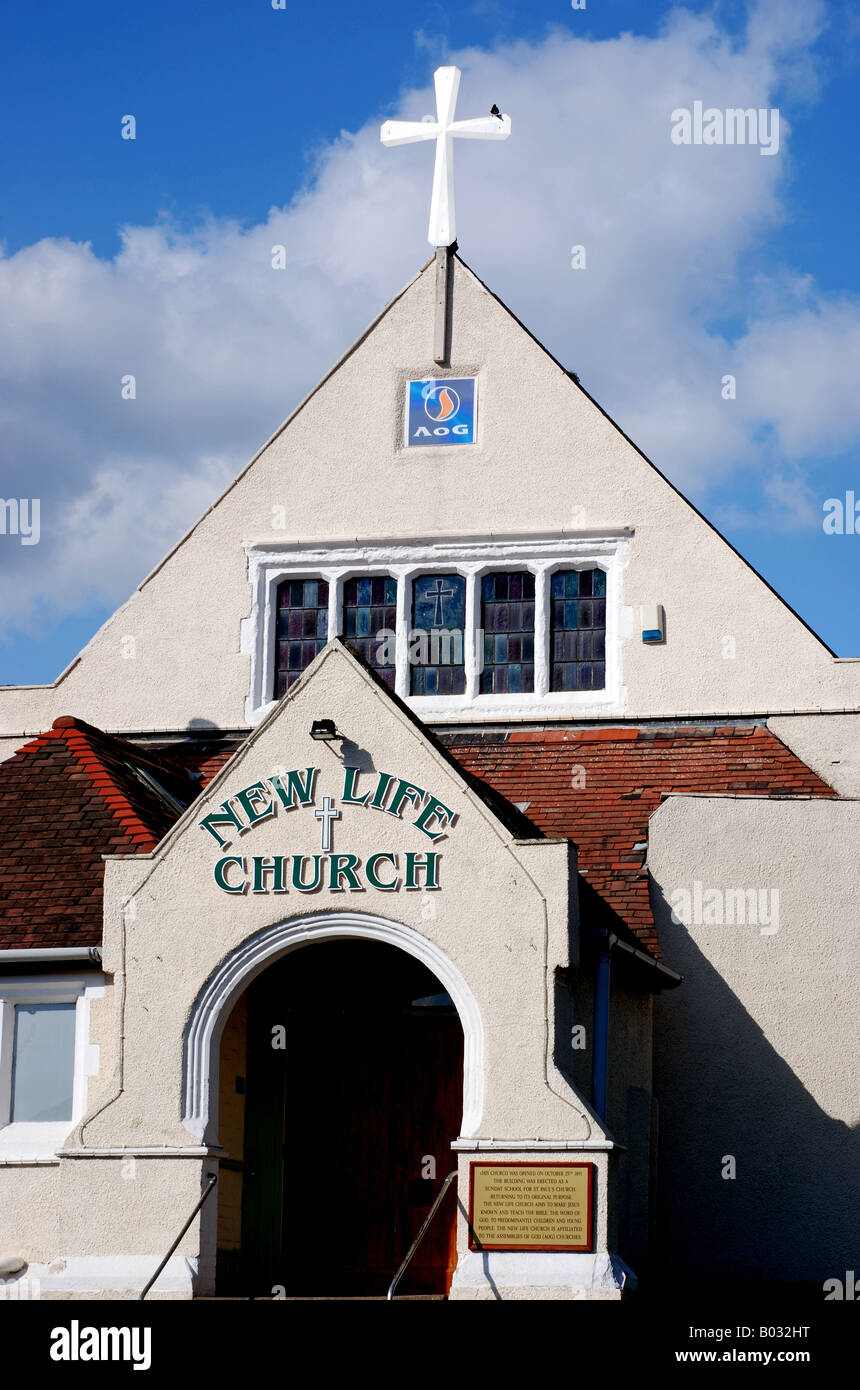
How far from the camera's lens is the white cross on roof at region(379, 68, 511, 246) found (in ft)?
79.5

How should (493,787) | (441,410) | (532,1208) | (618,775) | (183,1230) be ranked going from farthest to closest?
(441,410)
(618,775)
(493,787)
(183,1230)
(532,1208)

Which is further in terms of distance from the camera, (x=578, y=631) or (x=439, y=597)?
(x=439, y=597)

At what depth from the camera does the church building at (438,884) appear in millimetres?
15484

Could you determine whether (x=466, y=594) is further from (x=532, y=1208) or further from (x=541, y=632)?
(x=532, y=1208)

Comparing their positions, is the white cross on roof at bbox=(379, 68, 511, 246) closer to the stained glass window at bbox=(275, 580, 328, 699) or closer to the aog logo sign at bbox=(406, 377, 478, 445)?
the aog logo sign at bbox=(406, 377, 478, 445)

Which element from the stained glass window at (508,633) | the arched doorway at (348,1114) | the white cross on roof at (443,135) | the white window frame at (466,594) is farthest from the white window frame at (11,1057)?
the white cross on roof at (443,135)

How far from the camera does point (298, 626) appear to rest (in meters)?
23.5

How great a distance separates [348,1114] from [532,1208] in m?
4.32

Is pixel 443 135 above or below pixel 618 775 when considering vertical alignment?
above

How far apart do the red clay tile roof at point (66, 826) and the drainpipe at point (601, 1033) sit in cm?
459

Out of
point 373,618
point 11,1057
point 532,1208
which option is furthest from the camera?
point 373,618

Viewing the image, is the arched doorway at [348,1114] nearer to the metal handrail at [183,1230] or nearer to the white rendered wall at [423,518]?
the metal handrail at [183,1230]

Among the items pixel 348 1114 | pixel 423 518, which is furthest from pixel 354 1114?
pixel 423 518
